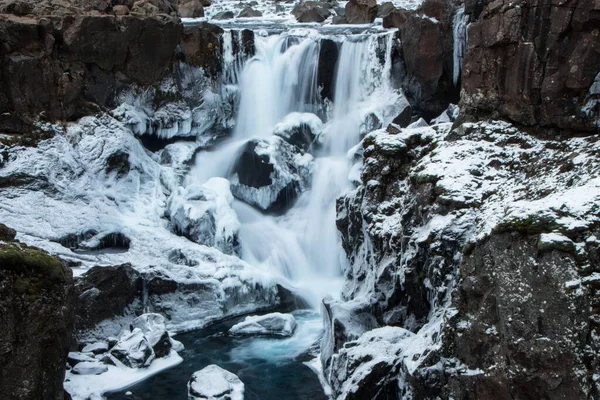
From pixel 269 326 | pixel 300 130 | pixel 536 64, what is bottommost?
pixel 269 326

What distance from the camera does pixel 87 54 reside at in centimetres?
1631

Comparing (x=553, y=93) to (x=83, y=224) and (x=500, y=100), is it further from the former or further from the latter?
(x=83, y=224)

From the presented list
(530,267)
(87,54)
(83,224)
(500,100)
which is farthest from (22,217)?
(530,267)

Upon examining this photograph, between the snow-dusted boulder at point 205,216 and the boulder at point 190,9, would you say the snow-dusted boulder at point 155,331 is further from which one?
the boulder at point 190,9

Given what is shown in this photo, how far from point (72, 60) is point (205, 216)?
18.4ft

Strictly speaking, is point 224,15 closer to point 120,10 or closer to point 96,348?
point 120,10

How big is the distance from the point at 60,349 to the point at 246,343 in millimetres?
4556

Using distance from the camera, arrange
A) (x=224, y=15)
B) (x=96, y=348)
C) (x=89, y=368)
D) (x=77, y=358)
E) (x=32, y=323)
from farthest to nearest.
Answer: (x=224, y=15)
(x=96, y=348)
(x=77, y=358)
(x=89, y=368)
(x=32, y=323)

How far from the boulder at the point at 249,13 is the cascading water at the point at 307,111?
310 inches

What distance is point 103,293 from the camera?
11.7 meters

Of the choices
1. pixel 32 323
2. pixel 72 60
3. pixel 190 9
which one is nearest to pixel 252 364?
pixel 32 323

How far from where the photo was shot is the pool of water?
386 inches

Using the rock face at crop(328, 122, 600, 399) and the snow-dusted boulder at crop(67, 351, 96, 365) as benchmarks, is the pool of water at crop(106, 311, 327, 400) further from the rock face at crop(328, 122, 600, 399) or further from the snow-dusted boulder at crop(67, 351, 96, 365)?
the snow-dusted boulder at crop(67, 351, 96, 365)

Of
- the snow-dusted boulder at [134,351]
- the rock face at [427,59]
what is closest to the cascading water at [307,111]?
the rock face at [427,59]
